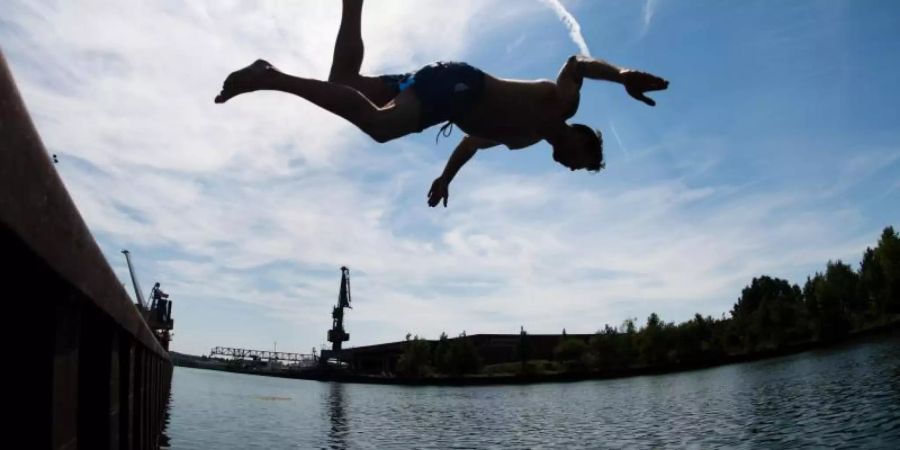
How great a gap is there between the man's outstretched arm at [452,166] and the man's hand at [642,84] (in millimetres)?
1618

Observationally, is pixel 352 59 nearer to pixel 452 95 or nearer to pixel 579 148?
pixel 452 95

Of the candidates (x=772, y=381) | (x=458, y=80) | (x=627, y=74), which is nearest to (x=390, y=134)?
(x=458, y=80)

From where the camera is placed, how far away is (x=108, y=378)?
3887 mm

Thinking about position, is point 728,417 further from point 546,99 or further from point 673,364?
point 673,364

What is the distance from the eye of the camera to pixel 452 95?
4473 mm

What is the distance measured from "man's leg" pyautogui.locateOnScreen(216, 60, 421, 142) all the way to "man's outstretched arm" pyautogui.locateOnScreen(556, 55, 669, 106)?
145 centimetres

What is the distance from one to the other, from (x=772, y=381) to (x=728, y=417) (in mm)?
15825

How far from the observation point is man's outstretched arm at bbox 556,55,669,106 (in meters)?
4.46

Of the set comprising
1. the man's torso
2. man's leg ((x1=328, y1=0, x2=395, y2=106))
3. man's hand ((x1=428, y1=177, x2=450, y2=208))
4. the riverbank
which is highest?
man's leg ((x1=328, y1=0, x2=395, y2=106))

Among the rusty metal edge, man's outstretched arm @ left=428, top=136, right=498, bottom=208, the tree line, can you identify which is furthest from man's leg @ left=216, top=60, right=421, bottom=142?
the tree line

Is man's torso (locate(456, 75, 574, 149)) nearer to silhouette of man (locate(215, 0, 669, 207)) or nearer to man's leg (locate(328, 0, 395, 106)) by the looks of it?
silhouette of man (locate(215, 0, 669, 207))

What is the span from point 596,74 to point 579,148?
2.10 feet

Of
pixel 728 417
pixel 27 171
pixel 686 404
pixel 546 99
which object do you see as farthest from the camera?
pixel 686 404

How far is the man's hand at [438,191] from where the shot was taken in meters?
6.13
